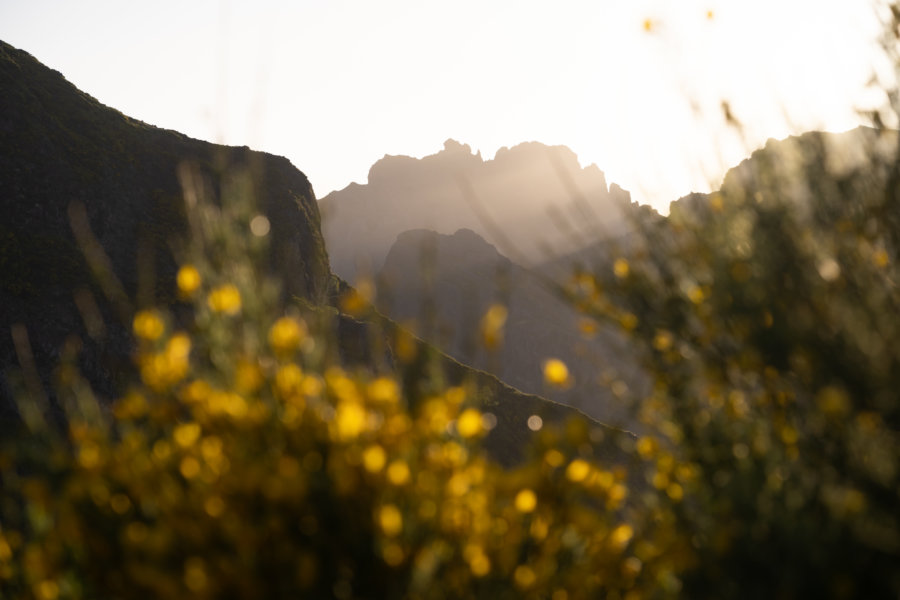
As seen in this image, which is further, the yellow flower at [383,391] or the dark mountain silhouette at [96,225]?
the dark mountain silhouette at [96,225]

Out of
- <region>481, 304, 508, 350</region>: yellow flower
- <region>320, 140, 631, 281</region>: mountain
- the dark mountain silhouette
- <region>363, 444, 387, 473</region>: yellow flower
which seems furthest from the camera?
<region>320, 140, 631, 281</region>: mountain

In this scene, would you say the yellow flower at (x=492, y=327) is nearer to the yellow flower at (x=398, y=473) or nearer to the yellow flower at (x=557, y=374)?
the yellow flower at (x=557, y=374)

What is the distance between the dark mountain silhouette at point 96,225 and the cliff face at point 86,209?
0.04 meters

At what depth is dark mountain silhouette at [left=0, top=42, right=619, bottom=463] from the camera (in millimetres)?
16453

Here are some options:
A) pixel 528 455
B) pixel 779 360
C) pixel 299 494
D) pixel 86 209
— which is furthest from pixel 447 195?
pixel 299 494

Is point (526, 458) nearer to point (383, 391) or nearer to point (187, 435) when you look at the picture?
point (383, 391)

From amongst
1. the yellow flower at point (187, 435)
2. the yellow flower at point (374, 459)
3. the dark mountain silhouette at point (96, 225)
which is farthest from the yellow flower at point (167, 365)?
the dark mountain silhouette at point (96, 225)

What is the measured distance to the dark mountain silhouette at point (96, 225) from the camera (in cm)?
1645

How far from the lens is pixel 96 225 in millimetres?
20344

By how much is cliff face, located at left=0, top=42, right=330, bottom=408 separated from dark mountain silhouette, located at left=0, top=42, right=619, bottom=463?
0.13 ft

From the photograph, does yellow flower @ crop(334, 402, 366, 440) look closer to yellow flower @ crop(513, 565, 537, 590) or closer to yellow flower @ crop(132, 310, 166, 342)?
yellow flower @ crop(513, 565, 537, 590)

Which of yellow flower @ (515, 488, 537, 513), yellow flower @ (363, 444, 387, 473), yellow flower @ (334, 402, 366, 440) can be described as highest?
yellow flower @ (334, 402, 366, 440)

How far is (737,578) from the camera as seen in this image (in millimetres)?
1793

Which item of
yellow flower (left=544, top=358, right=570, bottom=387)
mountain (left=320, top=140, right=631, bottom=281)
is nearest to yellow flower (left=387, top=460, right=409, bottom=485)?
yellow flower (left=544, top=358, right=570, bottom=387)
